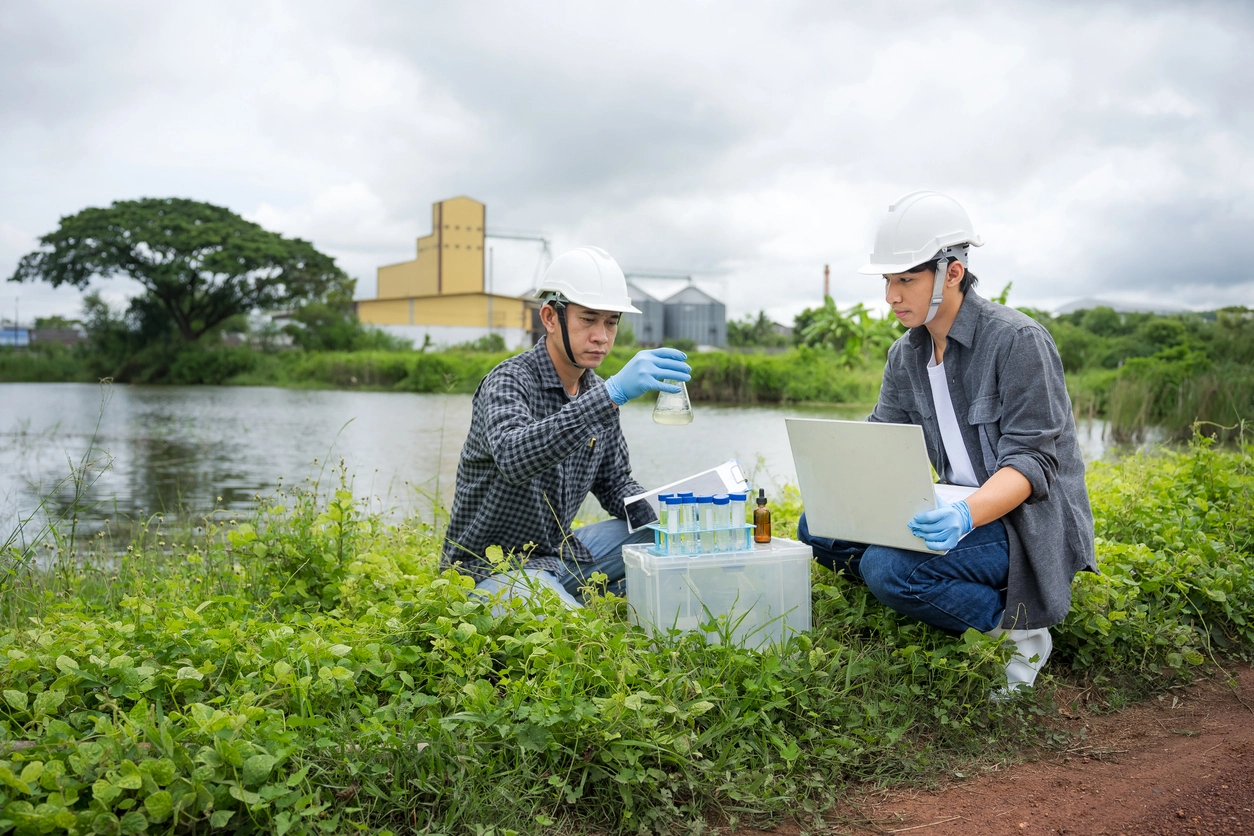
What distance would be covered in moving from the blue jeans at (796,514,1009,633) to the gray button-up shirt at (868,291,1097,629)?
46 mm

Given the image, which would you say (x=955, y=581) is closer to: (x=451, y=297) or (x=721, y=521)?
(x=721, y=521)

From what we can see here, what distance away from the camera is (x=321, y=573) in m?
3.28

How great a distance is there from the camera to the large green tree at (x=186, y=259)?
3155 cm

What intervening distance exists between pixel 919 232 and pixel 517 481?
1.46 m

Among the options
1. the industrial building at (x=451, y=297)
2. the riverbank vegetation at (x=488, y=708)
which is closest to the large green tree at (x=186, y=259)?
the industrial building at (x=451, y=297)

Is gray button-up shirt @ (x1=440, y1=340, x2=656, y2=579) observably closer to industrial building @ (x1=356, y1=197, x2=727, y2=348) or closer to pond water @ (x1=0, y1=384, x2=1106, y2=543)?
pond water @ (x1=0, y1=384, x2=1106, y2=543)

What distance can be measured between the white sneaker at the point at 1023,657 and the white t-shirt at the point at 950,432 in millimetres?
474

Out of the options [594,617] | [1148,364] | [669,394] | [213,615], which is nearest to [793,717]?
[594,617]

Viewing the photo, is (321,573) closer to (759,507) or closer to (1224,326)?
(759,507)

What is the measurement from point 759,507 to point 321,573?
1.71 m

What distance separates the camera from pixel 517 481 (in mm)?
2746

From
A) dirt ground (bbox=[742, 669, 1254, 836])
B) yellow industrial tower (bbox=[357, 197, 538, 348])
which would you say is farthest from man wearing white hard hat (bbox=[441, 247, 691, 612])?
yellow industrial tower (bbox=[357, 197, 538, 348])

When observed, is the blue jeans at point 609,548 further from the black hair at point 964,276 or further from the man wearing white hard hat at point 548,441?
the black hair at point 964,276

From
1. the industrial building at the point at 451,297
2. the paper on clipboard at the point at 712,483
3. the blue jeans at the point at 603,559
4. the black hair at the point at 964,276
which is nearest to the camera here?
the black hair at the point at 964,276
